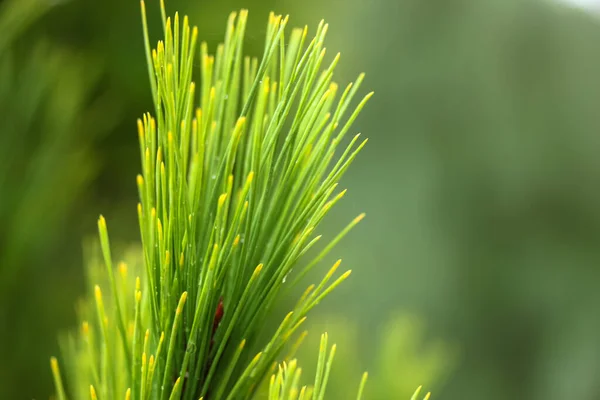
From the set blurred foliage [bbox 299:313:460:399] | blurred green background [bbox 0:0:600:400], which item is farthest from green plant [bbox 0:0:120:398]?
blurred green background [bbox 0:0:600:400]

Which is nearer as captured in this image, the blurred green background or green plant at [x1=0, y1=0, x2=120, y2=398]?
green plant at [x1=0, y1=0, x2=120, y2=398]

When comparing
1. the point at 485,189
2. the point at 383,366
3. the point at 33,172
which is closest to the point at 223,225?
the point at 383,366

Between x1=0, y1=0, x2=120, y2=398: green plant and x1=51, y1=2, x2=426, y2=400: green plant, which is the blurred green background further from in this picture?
x1=51, y1=2, x2=426, y2=400: green plant

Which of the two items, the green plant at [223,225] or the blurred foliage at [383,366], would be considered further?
the blurred foliage at [383,366]

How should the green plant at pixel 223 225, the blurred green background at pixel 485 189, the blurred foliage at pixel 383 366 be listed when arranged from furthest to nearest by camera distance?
1. the blurred green background at pixel 485 189
2. the blurred foliage at pixel 383 366
3. the green plant at pixel 223 225

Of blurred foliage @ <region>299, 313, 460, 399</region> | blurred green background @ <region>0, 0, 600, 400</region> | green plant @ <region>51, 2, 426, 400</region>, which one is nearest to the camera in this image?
green plant @ <region>51, 2, 426, 400</region>

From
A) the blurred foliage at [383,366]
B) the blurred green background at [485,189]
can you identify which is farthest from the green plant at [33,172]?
the blurred green background at [485,189]

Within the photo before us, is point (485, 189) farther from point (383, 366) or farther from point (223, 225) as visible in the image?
point (223, 225)

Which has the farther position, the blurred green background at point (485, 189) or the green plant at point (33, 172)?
the blurred green background at point (485, 189)

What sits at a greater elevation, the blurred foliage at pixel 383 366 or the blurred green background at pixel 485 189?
the blurred green background at pixel 485 189

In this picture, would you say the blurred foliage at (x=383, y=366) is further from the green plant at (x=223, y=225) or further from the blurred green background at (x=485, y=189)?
the blurred green background at (x=485, y=189)

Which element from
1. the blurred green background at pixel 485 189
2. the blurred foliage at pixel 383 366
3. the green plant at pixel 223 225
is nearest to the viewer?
the green plant at pixel 223 225

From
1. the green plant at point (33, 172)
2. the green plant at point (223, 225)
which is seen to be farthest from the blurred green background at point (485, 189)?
the green plant at point (223, 225)

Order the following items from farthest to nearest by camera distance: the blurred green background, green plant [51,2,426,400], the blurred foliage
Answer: the blurred green background < the blurred foliage < green plant [51,2,426,400]
